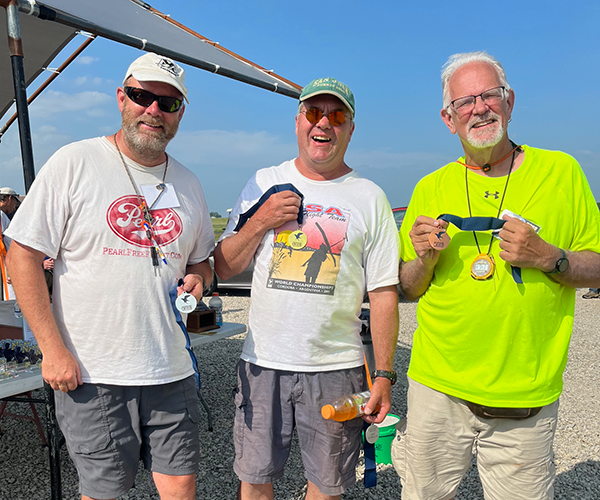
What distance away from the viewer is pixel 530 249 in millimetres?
1755

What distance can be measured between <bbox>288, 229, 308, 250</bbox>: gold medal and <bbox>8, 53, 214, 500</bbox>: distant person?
48cm

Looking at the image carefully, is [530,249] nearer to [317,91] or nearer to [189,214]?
[317,91]

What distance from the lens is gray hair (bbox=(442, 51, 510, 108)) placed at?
6.52 feet

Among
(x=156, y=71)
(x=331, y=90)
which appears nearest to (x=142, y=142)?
(x=156, y=71)

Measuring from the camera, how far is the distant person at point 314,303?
2.04 m

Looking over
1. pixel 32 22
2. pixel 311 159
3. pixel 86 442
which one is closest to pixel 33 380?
pixel 86 442

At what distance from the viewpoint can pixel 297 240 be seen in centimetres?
208

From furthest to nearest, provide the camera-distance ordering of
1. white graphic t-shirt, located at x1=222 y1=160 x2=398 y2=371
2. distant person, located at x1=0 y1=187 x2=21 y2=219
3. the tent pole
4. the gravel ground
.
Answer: distant person, located at x1=0 y1=187 x2=21 y2=219
the gravel ground
the tent pole
white graphic t-shirt, located at x1=222 y1=160 x2=398 y2=371

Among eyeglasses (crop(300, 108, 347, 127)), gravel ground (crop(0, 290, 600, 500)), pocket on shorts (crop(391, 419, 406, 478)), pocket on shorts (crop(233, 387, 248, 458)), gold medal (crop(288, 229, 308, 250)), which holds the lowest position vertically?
gravel ground (crop(0, 290, 600, 500))

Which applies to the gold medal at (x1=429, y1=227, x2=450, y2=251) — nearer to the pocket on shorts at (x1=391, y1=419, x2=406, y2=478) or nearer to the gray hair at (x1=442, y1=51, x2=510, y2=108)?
the gray hair at (x1=442, y1=51, x2=510, y2=108)

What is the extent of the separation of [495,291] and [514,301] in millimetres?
82

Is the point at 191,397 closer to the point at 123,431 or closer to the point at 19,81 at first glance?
the point at 123,431

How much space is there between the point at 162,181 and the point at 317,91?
2.72 ft

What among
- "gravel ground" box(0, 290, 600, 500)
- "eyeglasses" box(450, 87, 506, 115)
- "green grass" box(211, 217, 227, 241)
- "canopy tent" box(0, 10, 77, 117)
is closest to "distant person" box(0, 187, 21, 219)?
"canopy tent" box(0, 10, 77, 117)
